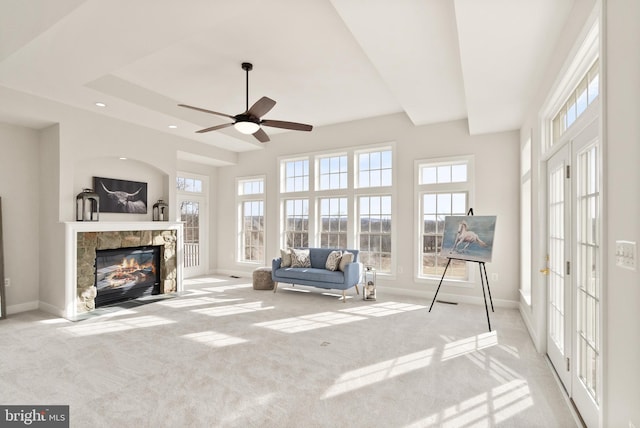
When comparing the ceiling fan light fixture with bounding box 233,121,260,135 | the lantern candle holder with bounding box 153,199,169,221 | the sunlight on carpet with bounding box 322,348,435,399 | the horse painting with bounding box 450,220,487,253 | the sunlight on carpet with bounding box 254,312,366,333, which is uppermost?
the ceiling fan light fixture with bounding box 233,121,260,135

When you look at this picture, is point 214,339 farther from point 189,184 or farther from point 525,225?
point 189,184

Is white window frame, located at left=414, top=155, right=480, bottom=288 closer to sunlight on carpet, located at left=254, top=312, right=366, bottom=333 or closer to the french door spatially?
sunlight on carpet, located at left=254, top=312, right=366, bottom=333

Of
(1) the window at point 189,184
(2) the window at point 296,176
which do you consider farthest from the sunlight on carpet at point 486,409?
(1) the window at point 189,184

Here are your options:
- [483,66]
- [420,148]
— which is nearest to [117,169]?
[420,148]

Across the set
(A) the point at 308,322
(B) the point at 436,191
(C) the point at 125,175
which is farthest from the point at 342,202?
(C) the point at 125,175

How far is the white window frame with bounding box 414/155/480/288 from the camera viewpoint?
5.40 metres

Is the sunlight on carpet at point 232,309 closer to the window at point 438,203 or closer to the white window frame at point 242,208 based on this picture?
the white window frame at point 242,208

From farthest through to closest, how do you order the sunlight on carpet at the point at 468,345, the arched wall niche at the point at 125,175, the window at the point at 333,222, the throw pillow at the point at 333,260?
the window at the point at 333,222 → the throw pillow at the point at 333,260 → the arched wall niche at the point at 125,175 → the sunlight on carpet at the point at 468,345

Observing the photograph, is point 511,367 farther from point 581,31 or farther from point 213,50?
point 213,50

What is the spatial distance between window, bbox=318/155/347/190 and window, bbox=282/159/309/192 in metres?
0.35

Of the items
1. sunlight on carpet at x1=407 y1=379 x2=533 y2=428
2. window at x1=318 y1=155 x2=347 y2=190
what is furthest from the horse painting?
window at x1=318 y1=155 x2=347 y2=190

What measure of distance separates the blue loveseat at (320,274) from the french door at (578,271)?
295cm

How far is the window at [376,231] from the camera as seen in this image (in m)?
6.11

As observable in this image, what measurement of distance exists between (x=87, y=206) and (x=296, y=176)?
3.76 m
